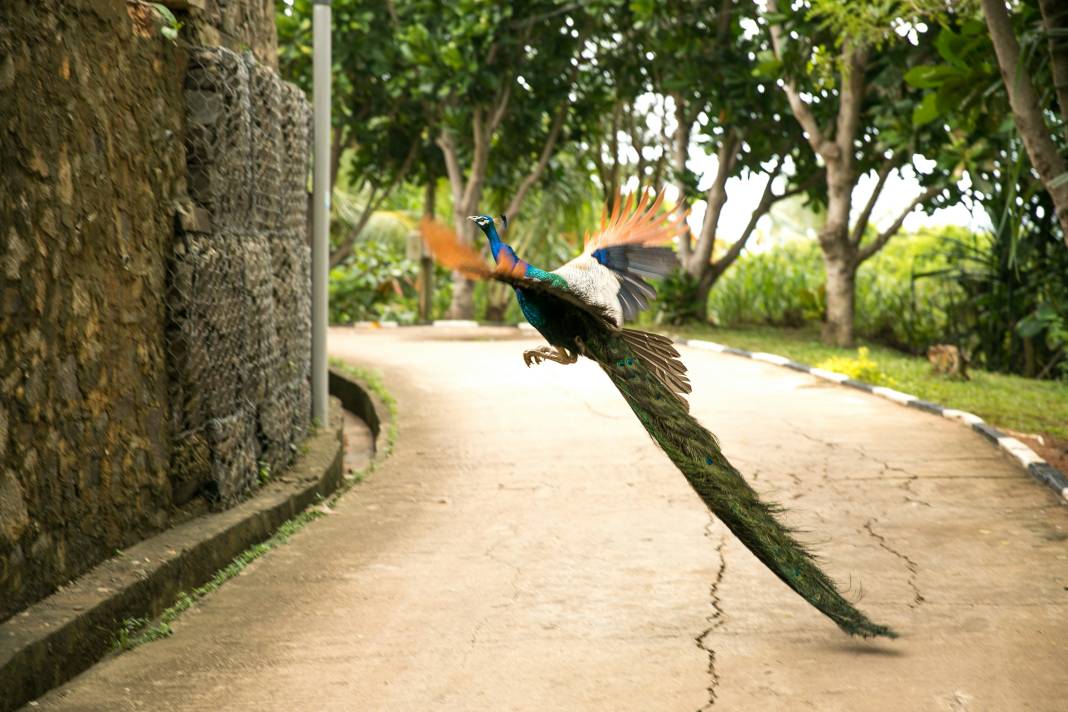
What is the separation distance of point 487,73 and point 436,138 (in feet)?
10.1

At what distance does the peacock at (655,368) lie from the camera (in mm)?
4680

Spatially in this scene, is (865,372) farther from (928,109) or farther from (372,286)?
(372,286)

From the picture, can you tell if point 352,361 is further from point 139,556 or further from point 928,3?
point 139,556

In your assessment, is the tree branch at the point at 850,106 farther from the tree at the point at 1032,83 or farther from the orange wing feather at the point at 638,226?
the orange wing feather at the point at 638,226

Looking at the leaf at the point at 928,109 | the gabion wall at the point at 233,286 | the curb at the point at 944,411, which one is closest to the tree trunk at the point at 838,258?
the curb at the point at 944,411

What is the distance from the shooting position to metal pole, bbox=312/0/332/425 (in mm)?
9148

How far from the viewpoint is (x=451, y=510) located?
769 centimetres

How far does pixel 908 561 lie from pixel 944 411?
15.5 feet

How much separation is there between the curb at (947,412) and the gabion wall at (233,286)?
461cm

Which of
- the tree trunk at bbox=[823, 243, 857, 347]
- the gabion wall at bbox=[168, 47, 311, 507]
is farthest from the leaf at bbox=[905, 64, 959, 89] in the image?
the tree trunk at bbox=[823, 243, 857, 347]

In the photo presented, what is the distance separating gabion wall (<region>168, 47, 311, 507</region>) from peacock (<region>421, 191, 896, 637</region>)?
2391 millimetres

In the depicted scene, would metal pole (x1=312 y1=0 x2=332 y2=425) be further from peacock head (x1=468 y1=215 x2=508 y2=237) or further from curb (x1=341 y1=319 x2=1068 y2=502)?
peacock head (x1=468 y1=215 x2=508 y2=237)

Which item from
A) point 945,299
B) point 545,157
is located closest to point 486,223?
point 945,299

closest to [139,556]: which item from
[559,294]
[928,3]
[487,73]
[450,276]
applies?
[559,294]
